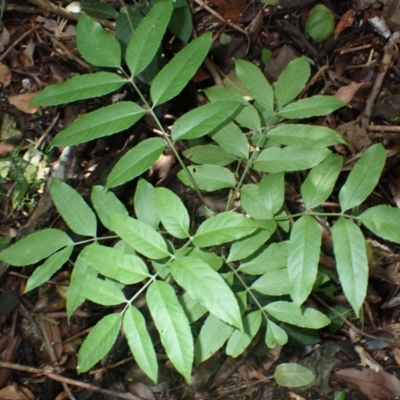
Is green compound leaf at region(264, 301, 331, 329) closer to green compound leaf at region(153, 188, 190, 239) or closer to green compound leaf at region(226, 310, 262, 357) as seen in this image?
green compound leaf at region(226, 310, 262, 357)

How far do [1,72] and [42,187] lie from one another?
0.75m

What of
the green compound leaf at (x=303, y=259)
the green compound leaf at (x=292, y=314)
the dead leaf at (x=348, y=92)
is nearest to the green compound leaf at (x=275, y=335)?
the green compound leaf at (x=292, y=314)

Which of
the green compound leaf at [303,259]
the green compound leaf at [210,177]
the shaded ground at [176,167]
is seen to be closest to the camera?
the green compound leaf at [303,259]

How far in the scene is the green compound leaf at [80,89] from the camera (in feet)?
5.25

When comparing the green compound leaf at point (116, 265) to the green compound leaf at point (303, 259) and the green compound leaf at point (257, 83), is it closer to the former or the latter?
the green compound leaf at point (303, 259)

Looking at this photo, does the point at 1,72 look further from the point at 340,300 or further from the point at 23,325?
the point at 340,300

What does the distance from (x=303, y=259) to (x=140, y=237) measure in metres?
0.48

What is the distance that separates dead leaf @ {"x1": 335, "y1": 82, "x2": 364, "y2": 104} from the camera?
242 centimetres

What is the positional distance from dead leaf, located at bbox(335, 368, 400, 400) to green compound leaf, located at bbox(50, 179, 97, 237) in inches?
50.1

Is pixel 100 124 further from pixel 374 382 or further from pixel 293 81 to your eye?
pixel 374 382

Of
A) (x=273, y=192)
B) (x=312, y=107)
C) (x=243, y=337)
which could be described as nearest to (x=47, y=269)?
(x=243, y=337)

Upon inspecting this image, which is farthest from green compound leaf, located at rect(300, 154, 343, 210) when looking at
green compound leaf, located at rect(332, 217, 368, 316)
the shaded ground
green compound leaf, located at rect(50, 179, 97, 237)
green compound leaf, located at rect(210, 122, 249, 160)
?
green compound leaf, located at rect(50, 179, 97, 237)

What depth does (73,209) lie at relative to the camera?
5.78 feet

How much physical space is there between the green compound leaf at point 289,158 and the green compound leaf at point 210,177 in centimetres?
11
